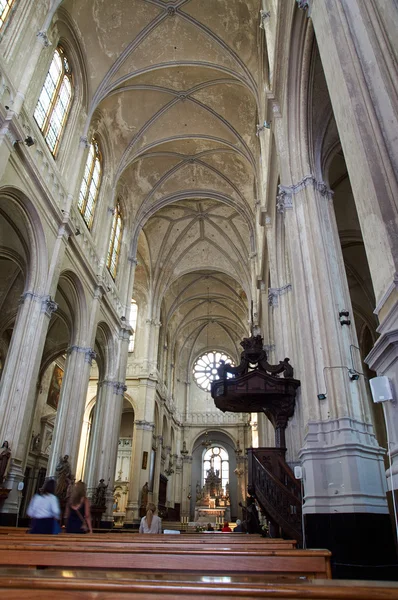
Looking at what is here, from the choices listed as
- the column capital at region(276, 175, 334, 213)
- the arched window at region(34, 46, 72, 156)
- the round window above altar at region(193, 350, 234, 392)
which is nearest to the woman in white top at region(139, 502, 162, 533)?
the column capital at region(276, 175, 334, 213)

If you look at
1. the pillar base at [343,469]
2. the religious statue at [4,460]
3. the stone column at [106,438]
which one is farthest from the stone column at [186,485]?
the pillar base at [343,469]

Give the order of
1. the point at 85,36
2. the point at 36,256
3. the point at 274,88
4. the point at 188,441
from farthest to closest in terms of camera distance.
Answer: the point at 188,441, the point at 85,36, the point at 36,256, the point at 274,88

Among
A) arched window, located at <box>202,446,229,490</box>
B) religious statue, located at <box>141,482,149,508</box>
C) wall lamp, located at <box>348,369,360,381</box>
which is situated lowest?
religious statue, located at <box>141,482,149,508</box>

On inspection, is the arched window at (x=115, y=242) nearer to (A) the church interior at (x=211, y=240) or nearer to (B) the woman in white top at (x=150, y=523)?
(A) the church interior at (x=211, y=240)

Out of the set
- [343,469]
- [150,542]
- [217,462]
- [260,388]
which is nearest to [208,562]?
[150,542]

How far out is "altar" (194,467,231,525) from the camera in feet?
86.3

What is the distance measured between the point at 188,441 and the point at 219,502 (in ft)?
15.5

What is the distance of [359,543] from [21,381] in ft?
24.5

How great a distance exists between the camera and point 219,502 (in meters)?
28.2

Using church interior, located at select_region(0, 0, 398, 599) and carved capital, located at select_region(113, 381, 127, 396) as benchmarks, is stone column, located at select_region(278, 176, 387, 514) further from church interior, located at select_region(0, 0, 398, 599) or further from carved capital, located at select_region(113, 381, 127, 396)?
carved capital, located at select_region(113, 381, 127, 396)

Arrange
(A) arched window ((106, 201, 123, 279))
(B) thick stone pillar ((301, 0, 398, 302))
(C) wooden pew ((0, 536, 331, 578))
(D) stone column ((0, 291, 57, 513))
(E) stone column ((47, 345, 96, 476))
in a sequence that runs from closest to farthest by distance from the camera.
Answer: (C) wooden pew ((0, 536, 331, 578)), (B) thick stone pillar ((301, 0, 398, 302)), (D) stone column ((0, 291, 57, 513)), (E) stone column ((47, 345, 96, 476)), (A) arched window ((106, 201, 123, 279))

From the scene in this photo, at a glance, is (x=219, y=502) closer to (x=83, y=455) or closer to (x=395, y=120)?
(x=83, y=455)

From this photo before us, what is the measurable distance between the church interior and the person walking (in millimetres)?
1866

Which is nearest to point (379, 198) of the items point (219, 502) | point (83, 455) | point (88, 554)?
point (88, 554)
